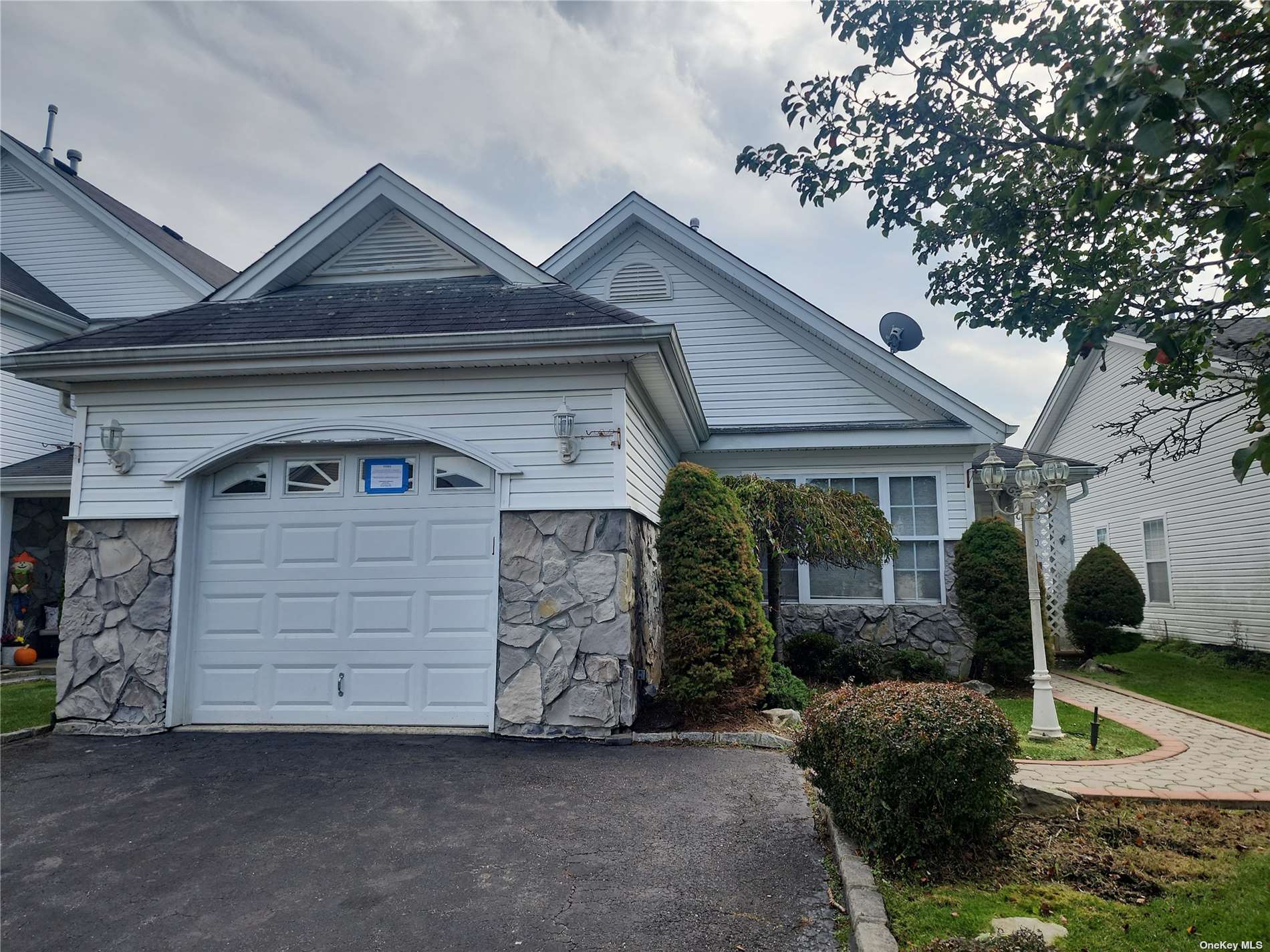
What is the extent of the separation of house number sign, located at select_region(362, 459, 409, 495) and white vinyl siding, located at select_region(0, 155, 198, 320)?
865cm

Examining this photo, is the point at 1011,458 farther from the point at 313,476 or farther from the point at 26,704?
the point at 26,704

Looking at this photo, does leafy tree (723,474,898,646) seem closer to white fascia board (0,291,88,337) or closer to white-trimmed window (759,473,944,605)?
white-trimmed window (759,473,944,605)

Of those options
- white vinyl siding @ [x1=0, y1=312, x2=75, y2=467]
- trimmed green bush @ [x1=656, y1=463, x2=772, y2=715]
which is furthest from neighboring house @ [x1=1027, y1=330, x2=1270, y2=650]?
white vinyl siding @ [x1=0, y1=312, x2=75, y2=467]

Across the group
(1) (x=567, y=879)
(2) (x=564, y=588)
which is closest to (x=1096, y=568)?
(2) (x=564, y=588)

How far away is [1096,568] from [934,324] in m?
4.97

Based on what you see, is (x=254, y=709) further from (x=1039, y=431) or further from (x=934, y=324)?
(x=1039, y=431)

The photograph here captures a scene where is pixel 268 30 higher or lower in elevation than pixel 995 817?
higher

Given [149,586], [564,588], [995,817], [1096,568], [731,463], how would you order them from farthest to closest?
1. [1096,568]
2. [731,463]
3. [149,586]
4. [564,588]
5. [995,817]

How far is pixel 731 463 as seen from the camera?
11.0 m

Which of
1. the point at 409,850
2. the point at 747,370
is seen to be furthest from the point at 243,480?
the point at 747,370

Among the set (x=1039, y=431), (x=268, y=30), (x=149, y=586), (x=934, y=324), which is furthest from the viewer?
(x=1039, y=431)

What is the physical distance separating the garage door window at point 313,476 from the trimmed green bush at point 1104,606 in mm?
11831

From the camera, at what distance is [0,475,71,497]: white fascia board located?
10.6 metres

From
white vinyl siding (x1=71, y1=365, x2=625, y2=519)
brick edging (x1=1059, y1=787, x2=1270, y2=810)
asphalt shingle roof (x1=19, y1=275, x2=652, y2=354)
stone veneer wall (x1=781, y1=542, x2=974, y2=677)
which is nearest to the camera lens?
brick edging (x1=1059, y1=787, x2=1270, y2=810)
